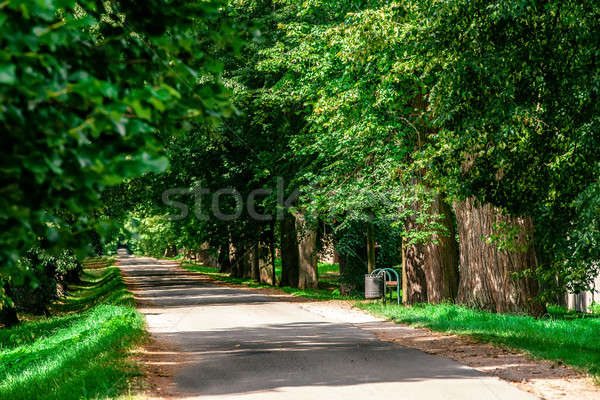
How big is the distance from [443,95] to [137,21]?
696 cm

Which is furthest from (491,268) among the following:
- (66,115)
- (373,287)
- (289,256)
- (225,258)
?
(225,258)

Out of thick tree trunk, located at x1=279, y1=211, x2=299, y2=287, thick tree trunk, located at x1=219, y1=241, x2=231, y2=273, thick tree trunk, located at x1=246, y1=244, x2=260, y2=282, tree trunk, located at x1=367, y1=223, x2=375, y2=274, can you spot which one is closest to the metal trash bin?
tree trunk, located at x1=367, y1=223, x2=375, y2=274

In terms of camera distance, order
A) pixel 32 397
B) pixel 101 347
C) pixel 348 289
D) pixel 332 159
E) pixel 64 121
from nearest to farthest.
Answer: pixel 64 121
pixel 32 397
pixel 101 347
pixel 332 159
pixel 348 289

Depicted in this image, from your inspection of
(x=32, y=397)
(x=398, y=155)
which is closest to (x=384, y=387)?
(x=32, y=397)

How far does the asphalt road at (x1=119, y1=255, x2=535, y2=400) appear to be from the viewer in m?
7.49

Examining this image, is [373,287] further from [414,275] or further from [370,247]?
[370,247]

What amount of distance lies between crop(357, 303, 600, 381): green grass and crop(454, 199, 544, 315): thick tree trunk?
69cm

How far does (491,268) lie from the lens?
50.2 feet

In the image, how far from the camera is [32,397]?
328 inches

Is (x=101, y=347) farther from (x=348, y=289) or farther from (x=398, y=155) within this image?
(x=348, y=289)

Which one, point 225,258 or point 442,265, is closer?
point 442,265

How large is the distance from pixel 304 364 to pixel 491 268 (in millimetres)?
7200

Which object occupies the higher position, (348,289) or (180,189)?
(180,189)

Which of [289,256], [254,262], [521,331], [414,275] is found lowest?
[521,331]
